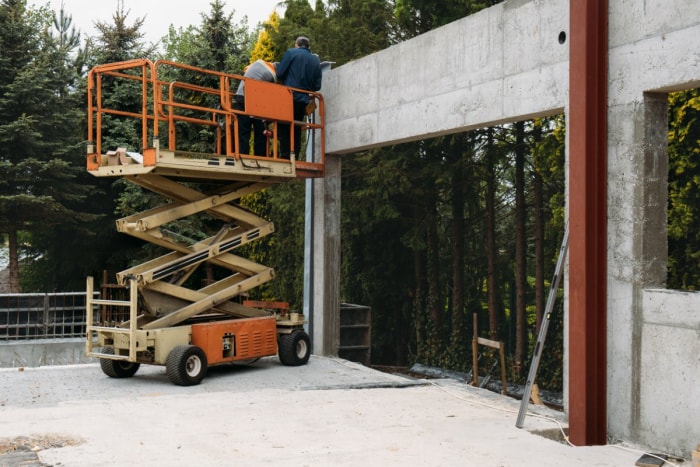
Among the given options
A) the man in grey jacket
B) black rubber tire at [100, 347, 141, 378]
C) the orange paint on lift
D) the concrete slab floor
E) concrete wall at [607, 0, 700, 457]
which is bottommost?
the concrete slab floor

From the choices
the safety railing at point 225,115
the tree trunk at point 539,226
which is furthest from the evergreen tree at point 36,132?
the tree trunk at point 539,226

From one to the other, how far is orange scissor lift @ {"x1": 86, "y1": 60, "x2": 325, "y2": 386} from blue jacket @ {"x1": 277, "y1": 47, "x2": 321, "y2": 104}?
0.38m

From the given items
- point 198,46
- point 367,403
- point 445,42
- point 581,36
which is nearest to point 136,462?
point 367,403

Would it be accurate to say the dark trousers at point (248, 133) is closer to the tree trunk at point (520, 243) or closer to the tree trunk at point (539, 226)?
the tree trunk at point (539, 226)

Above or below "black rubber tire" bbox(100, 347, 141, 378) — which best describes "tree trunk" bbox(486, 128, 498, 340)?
above

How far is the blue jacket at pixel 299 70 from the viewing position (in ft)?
41.7

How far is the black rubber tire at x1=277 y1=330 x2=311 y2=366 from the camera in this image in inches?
483

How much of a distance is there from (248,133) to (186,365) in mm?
3558

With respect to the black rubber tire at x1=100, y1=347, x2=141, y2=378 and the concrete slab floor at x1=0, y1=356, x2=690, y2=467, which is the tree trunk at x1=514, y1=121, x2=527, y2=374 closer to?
the concrete slab floor at x1=0, y1=356, x2=690, y2=467

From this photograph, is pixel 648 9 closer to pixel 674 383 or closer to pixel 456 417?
pixel 674 383

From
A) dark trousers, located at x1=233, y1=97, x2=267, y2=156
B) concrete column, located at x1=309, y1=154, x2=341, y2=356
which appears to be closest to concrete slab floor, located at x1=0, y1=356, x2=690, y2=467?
concrete column, located at x1=309, y1=154, x2=341, y2=356

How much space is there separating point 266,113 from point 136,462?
248 inches

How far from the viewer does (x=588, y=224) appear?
7863mm

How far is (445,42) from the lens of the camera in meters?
10.9
